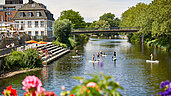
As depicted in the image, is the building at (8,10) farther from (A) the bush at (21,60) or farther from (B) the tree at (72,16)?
(A) the bush at (21,60)

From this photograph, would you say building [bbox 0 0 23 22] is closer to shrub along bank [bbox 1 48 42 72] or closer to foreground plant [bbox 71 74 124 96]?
shrub along bank [bbox 1 48 42 72]

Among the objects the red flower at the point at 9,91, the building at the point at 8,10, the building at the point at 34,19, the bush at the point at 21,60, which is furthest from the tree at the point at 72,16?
the red flower at the point at 9,91

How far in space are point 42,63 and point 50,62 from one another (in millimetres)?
3509

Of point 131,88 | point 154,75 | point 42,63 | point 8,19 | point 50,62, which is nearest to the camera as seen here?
point 131,88

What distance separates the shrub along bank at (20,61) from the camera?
121 ft

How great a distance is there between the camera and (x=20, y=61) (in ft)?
126

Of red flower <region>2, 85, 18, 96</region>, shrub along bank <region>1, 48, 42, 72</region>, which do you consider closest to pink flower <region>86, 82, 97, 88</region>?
red flower <region>2, 85, 18, 96</region>

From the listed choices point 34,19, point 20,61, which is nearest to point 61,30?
point 34,19

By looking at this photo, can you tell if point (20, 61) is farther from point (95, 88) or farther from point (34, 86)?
point (95, 88)

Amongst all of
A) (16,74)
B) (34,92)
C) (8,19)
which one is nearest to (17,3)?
(8,19)

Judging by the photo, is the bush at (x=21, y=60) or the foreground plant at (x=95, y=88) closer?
the foreground plant at (x=95, y=88)

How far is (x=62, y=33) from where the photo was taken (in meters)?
75.5

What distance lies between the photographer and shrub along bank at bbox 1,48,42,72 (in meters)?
36.9

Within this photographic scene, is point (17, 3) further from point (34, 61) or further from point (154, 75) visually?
point (154, 75)
